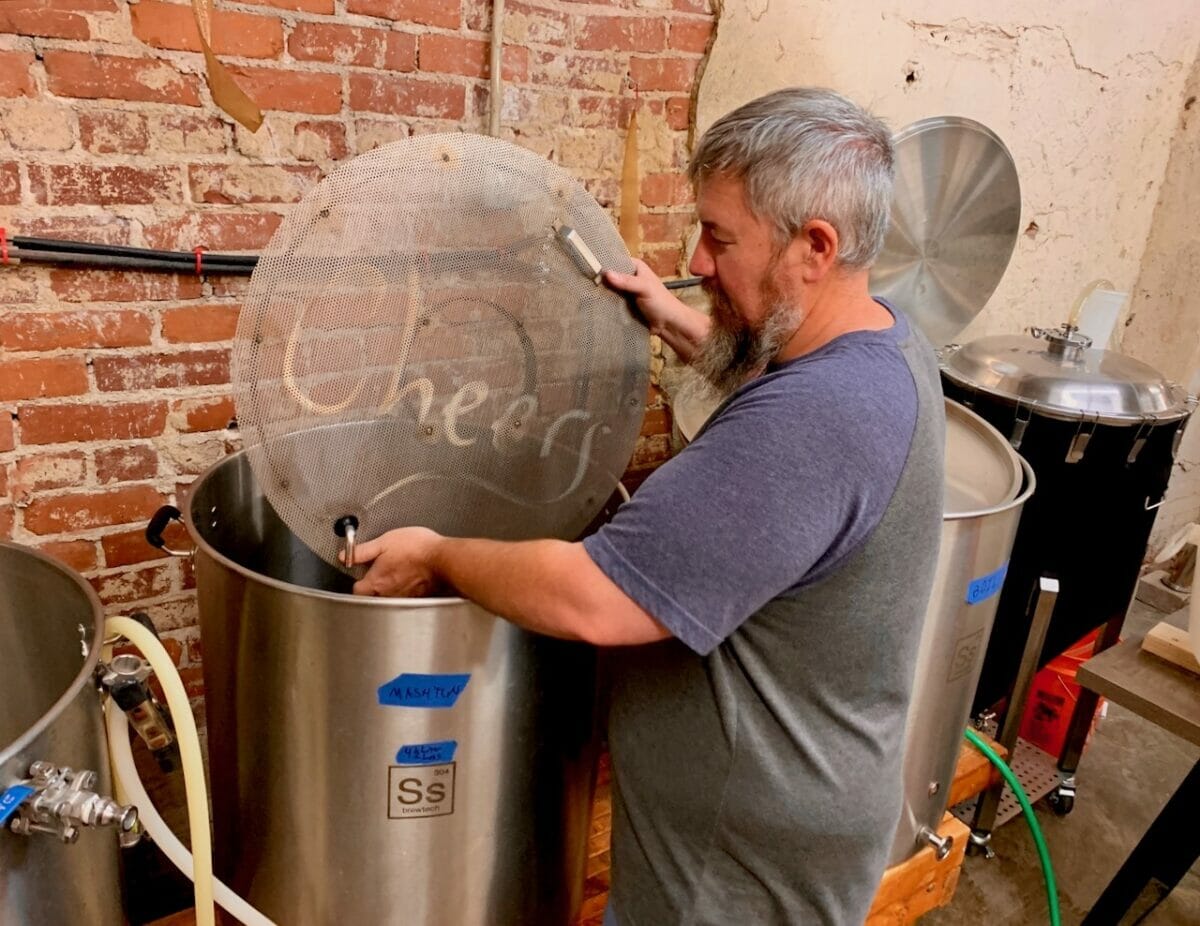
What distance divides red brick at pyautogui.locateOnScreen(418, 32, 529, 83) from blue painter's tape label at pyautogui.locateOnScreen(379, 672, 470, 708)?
81 centimetres

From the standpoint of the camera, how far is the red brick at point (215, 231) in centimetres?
112

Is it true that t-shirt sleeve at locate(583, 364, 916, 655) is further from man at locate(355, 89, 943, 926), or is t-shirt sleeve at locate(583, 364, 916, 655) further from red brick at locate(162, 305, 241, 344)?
red brick at locate(162, 305, 241, 344)

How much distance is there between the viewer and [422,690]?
2.75ft

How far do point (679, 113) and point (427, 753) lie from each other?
108cm

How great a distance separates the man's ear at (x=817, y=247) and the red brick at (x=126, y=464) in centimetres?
86

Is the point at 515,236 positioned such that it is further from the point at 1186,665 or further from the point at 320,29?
the point at 1186,665

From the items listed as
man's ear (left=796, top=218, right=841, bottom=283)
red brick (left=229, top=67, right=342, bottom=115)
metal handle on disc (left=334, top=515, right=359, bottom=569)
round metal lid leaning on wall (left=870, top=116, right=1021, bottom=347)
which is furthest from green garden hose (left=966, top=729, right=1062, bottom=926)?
red brick (left=229, top=67, right=342, bottom=115)

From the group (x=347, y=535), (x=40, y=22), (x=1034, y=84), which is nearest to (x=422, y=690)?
(x=347, y=535)

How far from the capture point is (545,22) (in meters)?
1.29

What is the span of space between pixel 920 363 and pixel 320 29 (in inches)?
31.9

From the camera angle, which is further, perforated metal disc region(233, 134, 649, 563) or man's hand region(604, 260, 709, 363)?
man's hand region(604, 260, 709, 363)

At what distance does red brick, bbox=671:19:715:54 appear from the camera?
1432 millimetres

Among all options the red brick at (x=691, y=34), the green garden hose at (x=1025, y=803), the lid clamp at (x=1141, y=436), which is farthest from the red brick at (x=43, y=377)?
the lid clamp at (x=1141, y=436)

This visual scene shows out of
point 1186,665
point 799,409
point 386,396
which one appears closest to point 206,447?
point 386,396
